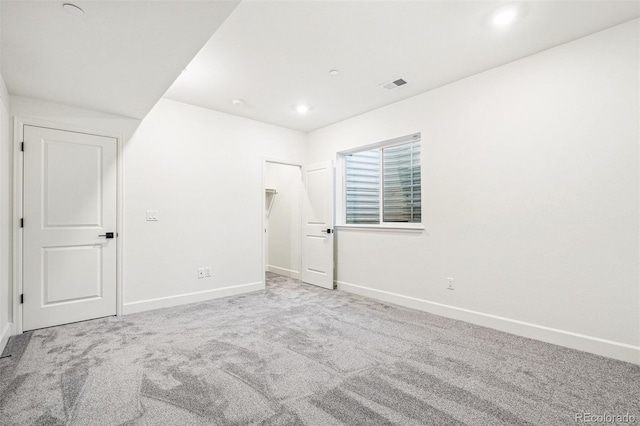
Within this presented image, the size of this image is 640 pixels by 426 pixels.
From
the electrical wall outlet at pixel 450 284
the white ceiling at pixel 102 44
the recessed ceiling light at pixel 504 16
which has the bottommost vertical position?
the electrical wall outlet at pixel 450 284

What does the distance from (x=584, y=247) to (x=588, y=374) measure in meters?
1.00

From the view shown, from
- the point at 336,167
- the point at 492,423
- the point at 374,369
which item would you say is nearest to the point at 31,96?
the point at 336,167

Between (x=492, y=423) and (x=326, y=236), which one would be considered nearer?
(x=492, y=423)

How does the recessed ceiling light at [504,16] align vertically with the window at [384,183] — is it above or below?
above

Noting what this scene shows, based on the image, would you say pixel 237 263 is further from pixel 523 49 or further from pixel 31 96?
pixel 523 49

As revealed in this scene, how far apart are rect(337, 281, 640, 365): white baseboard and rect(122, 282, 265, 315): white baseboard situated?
1.99 m

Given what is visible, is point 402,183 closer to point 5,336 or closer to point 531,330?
point 531,330

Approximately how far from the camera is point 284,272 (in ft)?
19.2

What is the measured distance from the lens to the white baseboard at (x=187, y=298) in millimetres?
3566

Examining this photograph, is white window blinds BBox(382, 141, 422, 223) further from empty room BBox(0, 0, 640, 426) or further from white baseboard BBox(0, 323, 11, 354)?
white baseboard BBox(0, 323, 11, 354)

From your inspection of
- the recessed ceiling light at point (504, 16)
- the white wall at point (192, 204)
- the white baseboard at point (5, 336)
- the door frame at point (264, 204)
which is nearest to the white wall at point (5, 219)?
the white baseboard at point (5, 336)

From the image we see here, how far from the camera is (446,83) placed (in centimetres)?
348

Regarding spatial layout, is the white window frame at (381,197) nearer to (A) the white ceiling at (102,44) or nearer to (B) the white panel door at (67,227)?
(A) the white ceiling at (102,44)

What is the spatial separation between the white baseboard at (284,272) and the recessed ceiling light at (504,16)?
4395 millimetres
